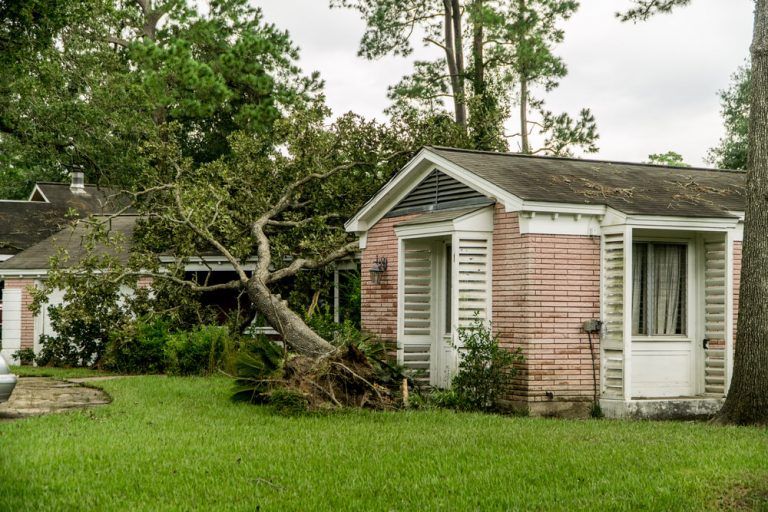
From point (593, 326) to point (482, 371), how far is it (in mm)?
1727

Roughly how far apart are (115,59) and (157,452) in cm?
1905

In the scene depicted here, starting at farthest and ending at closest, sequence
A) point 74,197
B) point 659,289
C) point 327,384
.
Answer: point 74,197, point 659,289, point 327,384

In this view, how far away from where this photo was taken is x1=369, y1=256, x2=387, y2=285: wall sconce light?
17.3m

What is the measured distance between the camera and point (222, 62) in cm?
3388

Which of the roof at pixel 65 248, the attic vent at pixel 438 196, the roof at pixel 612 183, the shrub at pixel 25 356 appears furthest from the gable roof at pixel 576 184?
the shrub at pixel 25 356

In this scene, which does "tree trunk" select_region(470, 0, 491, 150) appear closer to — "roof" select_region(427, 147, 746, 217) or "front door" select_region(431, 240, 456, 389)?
"roof" select_region(427, 147, 746, 217)

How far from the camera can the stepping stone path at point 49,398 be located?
14414mm

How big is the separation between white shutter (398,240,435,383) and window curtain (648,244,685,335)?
362 cm

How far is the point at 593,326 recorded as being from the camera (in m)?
14.2

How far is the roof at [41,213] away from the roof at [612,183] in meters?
16.8

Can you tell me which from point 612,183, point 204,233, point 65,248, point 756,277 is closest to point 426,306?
point 612,183

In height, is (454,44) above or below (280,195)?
above

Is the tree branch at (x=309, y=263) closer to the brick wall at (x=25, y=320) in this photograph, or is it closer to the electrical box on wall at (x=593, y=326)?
the electrical box on wall at (x=593, y=326)

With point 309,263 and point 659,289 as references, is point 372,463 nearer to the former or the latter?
point 659,289
